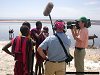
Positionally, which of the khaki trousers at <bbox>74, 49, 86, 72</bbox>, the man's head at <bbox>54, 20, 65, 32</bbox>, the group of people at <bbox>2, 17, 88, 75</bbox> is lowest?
the khaki trousers at <bbox>74, 49, 86, 72</bbox>

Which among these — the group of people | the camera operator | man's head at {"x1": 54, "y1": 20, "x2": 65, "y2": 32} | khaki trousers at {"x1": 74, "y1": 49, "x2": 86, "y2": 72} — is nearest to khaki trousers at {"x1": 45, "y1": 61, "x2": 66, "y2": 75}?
the group of people

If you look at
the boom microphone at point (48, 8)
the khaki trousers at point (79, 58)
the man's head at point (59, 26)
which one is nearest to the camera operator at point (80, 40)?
the khaki trousers at point (79, 58)

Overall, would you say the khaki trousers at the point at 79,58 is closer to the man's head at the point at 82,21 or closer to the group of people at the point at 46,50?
the man's head at the point at 82,21

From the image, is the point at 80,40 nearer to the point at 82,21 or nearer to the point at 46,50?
the point at 82,21

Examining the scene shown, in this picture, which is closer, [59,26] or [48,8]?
[59,26]

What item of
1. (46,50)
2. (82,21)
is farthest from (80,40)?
(46,50)

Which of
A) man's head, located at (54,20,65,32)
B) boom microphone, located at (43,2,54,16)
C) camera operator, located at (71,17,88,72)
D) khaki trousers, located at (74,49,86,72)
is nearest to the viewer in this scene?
man's head, located at (54,20,65,32)

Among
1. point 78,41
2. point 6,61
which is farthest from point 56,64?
point 6,61

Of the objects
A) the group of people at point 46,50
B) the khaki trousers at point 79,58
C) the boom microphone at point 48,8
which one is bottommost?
the khaki trousers at point 79,58

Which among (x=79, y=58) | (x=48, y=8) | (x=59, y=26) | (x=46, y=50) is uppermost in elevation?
(x=48, y=8)

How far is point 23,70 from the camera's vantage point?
714 centimetres

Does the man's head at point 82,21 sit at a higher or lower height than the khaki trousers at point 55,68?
higher

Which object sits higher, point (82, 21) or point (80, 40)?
point (82, 21)

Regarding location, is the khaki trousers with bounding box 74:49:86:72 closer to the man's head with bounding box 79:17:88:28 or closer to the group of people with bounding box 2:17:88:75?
the man's head with bounding box 79:17:88:28
